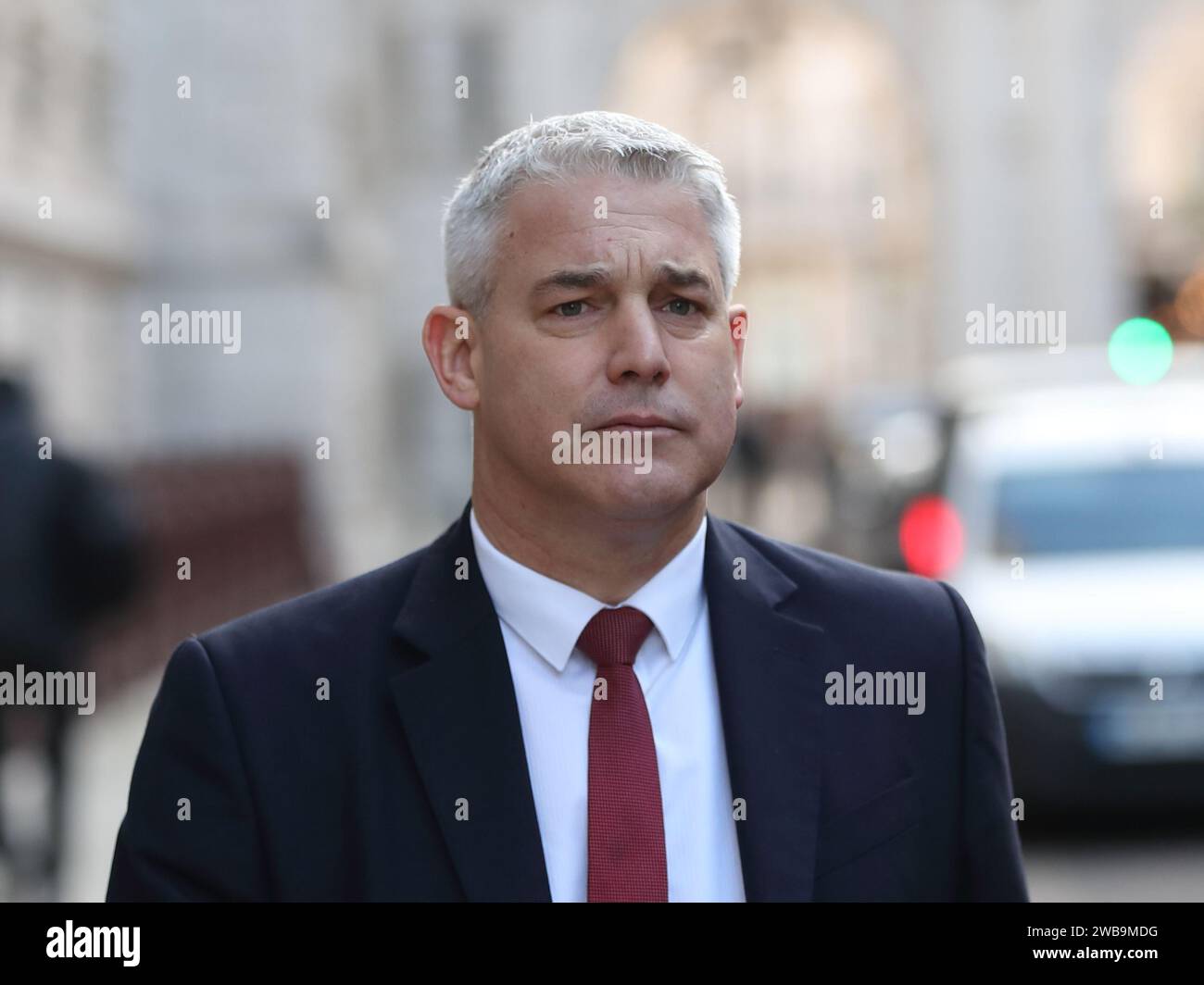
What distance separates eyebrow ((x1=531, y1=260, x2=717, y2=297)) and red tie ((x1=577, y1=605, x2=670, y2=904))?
0.41 metres

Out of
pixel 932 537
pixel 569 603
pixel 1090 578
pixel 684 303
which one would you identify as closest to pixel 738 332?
pixel 684 303

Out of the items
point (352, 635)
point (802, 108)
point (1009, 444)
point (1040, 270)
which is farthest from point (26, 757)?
point (802, 108)

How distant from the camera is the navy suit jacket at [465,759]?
2230 millimetres

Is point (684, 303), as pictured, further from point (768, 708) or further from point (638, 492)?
point (768, 708)

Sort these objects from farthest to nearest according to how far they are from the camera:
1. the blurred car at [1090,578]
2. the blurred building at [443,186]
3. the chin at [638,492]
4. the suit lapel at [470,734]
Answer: the blurred building at [443,186]
the blurred car at [1090,578]
the chin at [638,492]
the suit lapel at [470,734]

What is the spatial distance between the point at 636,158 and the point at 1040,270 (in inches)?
1235

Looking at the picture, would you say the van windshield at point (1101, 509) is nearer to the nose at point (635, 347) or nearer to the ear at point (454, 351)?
the ear at point (454, 351)

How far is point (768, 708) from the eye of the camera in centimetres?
234

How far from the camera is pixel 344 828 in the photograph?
2258mm

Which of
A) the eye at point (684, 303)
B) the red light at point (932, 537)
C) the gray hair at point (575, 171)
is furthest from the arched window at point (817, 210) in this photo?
the eye at point (684, 303)

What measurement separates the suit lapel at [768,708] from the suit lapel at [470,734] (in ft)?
0.84

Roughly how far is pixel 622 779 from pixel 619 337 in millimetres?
528

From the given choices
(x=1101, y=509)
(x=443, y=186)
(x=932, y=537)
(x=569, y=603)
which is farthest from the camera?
(x=443, y=186)
